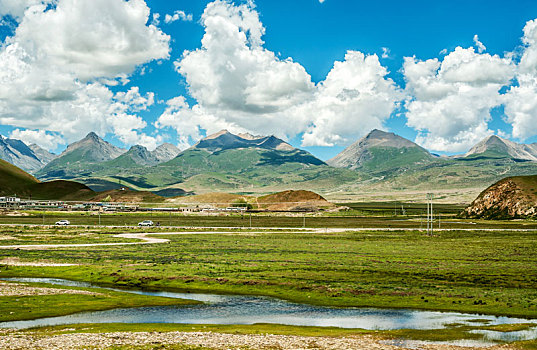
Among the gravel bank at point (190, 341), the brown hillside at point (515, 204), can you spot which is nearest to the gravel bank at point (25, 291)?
the gravel bank at point (190, 341)

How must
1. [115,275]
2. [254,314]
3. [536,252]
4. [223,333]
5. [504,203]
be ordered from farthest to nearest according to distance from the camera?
[504,203]
[536,252]
[115,275]
[254,314]
[223,333]

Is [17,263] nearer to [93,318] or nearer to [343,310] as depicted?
[93,318]

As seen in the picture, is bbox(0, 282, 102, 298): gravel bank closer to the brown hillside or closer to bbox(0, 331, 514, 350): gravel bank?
bbox(0, 331, 514, 350): gravel bank

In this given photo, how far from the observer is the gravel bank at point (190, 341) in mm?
25641

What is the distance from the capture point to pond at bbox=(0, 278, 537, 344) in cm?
3319

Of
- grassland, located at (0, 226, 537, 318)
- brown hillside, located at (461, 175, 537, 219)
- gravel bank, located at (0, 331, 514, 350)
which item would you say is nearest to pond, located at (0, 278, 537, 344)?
grassland, located at (0, 226, 537, 318)

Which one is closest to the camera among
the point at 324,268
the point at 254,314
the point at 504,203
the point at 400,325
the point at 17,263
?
the point at 400,325

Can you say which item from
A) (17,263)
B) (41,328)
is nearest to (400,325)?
(41,328)

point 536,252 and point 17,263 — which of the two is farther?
point 536,252

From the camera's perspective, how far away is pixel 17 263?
61656 millimetres

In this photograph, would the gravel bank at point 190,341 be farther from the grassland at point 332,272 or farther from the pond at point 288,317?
the grassland at point 332,272

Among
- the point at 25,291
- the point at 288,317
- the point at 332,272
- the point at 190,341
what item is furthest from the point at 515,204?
the point at 190,341

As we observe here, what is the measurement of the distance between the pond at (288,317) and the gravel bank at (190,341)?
4.93 meters

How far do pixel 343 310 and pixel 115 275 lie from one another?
28.8 meters
